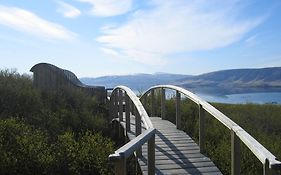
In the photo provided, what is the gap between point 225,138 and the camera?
43.8 feet

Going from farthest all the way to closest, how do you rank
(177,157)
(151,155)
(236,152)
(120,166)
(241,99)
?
1. (241,99)
2. (177,157)
3. (151,155)
4. (236,152)
5. (120,166)

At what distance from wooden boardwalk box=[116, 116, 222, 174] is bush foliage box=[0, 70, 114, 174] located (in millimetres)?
1441

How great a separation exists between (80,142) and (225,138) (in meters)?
4.58

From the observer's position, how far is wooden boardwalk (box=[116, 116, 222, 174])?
839cm

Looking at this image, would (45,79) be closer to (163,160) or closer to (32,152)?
(32,152)

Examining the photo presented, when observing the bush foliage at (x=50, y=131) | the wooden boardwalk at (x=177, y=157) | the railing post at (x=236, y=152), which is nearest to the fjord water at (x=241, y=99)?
the wooden boardwalk at (x=177, y=157)

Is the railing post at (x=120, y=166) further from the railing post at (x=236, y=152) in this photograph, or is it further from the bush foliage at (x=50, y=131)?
the bush foliage at (x=50, y=131)

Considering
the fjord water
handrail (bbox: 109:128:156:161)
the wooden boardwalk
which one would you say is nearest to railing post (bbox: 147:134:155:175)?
handrail (bbox: 109:128:156:161)

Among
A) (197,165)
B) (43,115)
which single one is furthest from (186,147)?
(43,115)

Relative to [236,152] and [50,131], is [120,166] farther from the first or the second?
[50,131]

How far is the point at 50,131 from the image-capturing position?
534 inches

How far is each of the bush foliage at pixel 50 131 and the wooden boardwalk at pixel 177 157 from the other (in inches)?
56.7

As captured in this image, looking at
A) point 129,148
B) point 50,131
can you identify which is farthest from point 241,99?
point 129,148

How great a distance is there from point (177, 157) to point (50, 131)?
19.0ft
